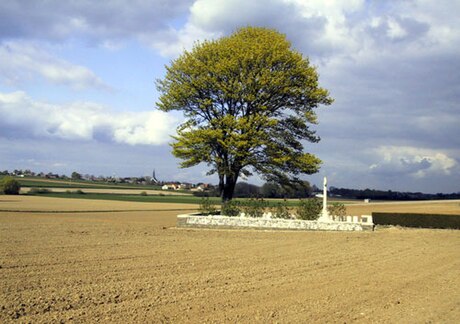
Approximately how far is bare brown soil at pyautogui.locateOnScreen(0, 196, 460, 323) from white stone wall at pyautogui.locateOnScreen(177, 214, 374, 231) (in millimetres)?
6784

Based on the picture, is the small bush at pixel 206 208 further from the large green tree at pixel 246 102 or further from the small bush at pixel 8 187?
the small bush at pixel 8 187

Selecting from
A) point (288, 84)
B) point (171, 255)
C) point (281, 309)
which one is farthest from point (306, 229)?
point (281, 309)

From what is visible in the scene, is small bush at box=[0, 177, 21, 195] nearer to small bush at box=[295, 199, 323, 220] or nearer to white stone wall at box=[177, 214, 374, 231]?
white stone wall at box=[177, 214, 374, 231]

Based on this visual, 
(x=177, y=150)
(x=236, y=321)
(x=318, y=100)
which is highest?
(x=318, y=100)

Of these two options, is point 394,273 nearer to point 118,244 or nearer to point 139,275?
point 139,275

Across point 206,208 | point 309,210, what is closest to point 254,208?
point 309,210

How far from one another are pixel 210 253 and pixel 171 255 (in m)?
1.36

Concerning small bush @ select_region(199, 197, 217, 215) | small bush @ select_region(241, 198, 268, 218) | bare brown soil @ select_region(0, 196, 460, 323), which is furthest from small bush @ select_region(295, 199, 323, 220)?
bare brown soil @ select_region(0, 196, 460, 323)

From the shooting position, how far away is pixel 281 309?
8.38 m

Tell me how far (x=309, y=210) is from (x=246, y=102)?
873cm

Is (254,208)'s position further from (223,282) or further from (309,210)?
(223,282)

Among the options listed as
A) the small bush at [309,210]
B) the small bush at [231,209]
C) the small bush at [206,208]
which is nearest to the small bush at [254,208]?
the small bush at [231,209]

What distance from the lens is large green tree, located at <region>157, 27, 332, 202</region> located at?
103 ft

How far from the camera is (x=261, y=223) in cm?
2686
